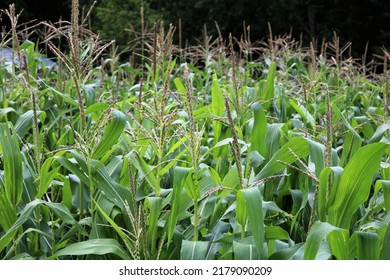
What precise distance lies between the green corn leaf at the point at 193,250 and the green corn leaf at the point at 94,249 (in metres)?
0.16

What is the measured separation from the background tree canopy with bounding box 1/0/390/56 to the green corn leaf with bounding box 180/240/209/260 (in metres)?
15.4

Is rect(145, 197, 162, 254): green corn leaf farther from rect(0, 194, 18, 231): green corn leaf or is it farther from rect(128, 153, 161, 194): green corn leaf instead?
rect(0, 194, 18, 231): green corn leaf

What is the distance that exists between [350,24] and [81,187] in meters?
16.6

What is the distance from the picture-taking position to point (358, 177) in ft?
5.67

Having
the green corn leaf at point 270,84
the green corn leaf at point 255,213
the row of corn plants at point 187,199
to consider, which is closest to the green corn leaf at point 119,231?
the row of corn plants at point 187,199

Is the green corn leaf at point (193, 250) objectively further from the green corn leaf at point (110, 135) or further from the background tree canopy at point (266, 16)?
the background tree canopy at point (266, 16)

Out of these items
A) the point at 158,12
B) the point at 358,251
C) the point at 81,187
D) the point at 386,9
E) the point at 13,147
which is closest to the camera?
the point at 358,251

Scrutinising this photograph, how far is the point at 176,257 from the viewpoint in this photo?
1877mm

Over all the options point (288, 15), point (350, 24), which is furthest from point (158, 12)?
point (350, 24)

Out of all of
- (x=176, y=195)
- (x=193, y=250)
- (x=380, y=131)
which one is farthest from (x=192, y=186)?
(x=380, y=131)

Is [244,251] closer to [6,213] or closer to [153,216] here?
[153,216]

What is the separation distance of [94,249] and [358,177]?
0.72m

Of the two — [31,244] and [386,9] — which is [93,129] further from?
[386,9]

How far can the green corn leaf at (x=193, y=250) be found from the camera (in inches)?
67.7
